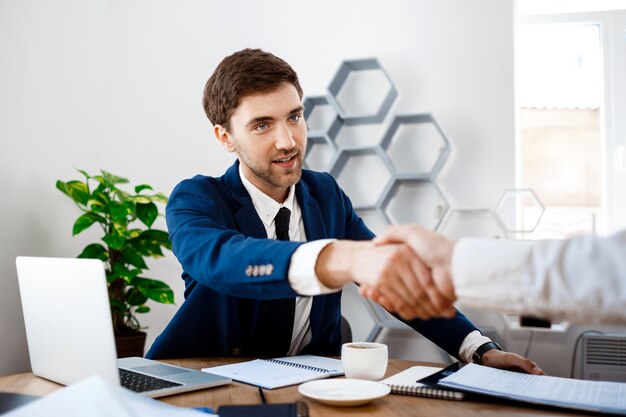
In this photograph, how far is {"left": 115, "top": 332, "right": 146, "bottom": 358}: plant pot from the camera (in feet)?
8.73

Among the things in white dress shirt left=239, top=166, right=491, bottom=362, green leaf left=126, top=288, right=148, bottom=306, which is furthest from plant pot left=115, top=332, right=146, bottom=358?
white dress shirt left=239, top=166, right=491, bottom=362

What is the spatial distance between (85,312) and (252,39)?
2.53 m

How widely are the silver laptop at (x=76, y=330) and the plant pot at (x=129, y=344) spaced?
58.0 inches

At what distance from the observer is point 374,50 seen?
3.10m

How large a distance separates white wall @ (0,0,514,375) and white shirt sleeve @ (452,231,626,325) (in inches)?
80.5

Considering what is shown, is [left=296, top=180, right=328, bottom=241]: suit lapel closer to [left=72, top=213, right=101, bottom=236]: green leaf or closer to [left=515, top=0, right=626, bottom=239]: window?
[left=72, top=213, right=101, bottom=236]: green leaf

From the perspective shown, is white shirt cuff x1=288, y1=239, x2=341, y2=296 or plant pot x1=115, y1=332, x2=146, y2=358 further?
plant pot x1=115, y1=332, x2=146, y2=358

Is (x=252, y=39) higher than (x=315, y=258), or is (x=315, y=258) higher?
(x=252, y=39)

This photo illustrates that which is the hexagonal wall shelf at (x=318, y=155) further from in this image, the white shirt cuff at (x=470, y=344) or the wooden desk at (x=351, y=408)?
the wooden desk at (x=351, y=408)

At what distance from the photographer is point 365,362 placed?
1151 mm

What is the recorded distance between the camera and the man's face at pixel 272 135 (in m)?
1.68

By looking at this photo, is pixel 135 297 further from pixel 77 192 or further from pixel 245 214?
pixel 245 214

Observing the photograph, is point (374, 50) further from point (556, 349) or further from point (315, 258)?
point (315, 258)

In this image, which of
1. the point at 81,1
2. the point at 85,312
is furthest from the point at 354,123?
the point at 85,312
